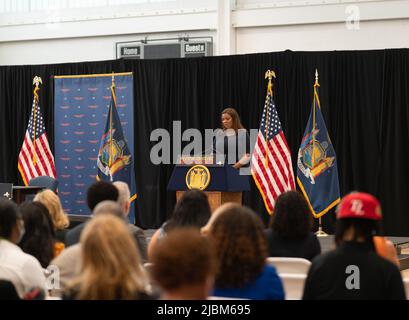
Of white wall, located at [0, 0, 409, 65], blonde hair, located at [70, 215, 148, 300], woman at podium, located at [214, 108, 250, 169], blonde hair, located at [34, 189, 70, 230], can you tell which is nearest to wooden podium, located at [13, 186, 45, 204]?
woman at podium, located at [214, 108, 250, 169]

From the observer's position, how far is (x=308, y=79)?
10.6 meters

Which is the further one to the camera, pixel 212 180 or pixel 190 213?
pixel 212 180

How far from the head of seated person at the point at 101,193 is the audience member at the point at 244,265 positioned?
1.87 m

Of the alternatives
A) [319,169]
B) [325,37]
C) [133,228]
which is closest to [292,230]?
[133,228]

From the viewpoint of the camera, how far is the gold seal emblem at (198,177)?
8438mm

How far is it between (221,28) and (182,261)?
9857 millimetres

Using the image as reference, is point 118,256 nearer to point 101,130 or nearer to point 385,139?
point 385,139

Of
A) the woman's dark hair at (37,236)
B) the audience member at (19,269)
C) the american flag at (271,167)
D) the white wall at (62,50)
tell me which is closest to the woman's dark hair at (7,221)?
the audience member at (19,269)

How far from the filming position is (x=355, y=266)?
3.07 meters

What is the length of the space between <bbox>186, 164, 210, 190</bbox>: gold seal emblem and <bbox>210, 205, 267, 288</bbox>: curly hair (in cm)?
516

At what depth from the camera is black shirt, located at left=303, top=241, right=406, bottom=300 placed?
118 inches

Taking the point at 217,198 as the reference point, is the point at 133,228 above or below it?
above

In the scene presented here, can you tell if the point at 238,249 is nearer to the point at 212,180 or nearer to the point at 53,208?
the point at 53,208
